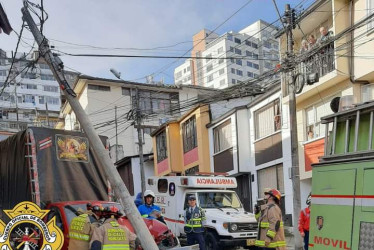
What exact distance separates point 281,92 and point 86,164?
11.3 m

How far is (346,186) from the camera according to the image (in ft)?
14.8

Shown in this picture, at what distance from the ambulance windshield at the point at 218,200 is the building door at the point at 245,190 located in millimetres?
9176

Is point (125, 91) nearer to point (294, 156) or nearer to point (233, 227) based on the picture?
point (294, 156)

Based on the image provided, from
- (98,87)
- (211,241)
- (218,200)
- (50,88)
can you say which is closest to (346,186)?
(211,241)

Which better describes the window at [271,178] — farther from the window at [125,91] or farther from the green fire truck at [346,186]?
the window at [125,91]

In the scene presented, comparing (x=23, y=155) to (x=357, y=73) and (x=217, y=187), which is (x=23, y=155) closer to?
(x=217, y=187)

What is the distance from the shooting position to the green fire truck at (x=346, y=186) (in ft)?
13.9

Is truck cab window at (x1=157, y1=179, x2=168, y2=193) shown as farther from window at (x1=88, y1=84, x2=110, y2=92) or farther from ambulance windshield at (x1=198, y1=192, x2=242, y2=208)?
window at (x1=88, y1=84, x2=110, y2=92)

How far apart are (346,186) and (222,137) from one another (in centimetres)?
1985

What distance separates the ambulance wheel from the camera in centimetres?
1125

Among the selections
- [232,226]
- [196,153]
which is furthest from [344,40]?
[196,153]

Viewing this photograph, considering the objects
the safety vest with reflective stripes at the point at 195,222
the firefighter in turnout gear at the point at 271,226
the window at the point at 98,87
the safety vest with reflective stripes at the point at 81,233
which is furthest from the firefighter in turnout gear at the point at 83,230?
the window at the point at 98,87

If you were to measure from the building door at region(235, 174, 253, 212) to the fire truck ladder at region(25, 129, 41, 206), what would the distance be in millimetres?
14837

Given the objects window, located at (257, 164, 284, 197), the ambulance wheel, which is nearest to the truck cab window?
the ambulance wheel
